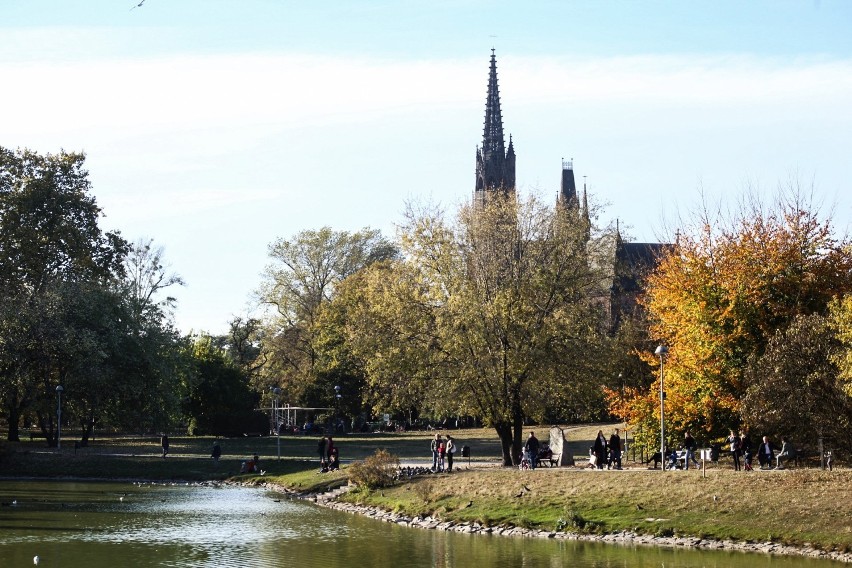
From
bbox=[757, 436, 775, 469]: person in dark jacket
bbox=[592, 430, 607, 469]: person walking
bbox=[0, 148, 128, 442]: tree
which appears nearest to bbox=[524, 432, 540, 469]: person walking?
bbox=[592, 430, 607, 469]: person walking

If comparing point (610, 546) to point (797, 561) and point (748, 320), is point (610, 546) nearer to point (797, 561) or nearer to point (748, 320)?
point (797, 561)

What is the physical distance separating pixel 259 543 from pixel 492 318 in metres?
16.6

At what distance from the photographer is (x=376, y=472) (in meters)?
43.0

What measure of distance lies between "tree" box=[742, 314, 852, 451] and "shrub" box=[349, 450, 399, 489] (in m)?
13.7

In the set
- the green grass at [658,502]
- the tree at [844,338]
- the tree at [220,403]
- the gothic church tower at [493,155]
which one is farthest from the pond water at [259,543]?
the gothic church tower at [493,155]

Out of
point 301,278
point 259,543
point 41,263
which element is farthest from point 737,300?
point 301,278

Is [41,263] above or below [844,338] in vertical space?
above

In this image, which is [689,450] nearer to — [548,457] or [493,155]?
Result: [548,457]

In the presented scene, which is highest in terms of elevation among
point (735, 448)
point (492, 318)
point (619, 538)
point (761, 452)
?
point (492, 318)

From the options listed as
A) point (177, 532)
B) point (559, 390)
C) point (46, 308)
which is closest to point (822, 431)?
point (559, 390)

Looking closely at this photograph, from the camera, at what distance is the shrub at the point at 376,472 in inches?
1689

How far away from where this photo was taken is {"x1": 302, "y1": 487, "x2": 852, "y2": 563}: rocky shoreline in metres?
30.0

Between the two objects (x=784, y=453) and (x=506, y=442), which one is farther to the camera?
(x=506, y=442)

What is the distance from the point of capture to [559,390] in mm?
45750
